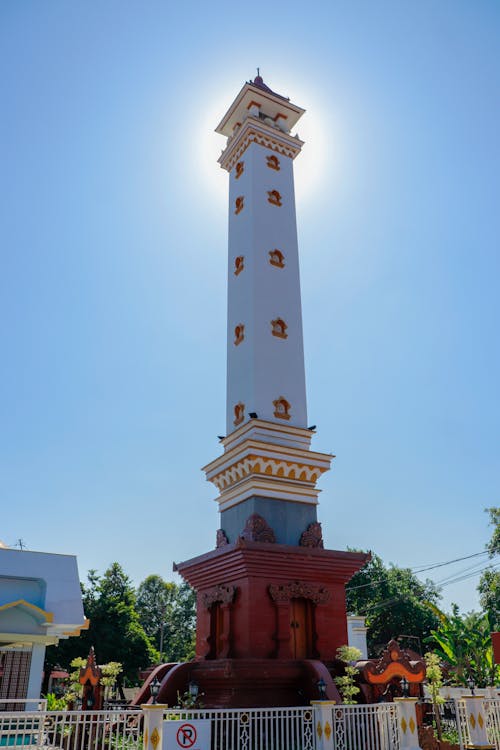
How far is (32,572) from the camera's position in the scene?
22.1 m

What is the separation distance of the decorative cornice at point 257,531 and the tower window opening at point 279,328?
5892 millimetres

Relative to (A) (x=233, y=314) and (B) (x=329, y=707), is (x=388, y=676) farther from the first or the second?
(A) (x=233, y=314)

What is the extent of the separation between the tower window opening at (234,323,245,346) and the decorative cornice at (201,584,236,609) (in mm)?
7379

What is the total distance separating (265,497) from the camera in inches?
639

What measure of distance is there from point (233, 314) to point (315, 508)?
6.86 m

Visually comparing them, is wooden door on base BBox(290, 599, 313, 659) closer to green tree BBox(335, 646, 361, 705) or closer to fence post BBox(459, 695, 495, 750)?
green tree BBox(335, 646, 361, 705)

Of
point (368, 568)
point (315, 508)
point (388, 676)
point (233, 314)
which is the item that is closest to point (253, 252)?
point (233, 314)

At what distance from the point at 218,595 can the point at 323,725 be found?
5.26 metres

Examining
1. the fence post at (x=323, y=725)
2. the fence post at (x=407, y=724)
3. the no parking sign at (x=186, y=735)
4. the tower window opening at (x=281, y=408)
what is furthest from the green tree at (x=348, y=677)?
the tower window opening at (x=281, y=408)

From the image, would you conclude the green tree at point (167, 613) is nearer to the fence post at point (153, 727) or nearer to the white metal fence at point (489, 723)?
the white metal fence at point (489, 723)

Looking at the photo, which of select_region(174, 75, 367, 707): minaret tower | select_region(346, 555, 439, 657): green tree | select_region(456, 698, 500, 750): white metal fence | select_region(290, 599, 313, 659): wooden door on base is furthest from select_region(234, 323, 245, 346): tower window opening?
select_region(346, 555, 439, 657): green tree

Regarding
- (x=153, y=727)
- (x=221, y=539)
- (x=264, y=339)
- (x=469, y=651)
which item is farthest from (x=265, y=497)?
(x=469, y=651)

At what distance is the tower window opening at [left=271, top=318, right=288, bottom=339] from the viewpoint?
1902 centimetres

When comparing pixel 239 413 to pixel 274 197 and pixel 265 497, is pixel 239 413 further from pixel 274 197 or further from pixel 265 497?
pixel 274 197
